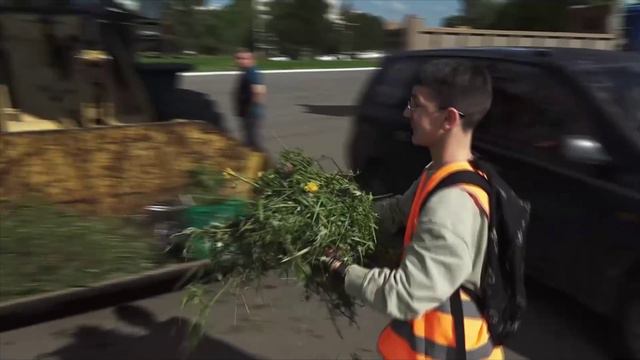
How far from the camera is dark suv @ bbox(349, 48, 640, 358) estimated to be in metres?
3.86

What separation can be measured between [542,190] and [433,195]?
9.24ft

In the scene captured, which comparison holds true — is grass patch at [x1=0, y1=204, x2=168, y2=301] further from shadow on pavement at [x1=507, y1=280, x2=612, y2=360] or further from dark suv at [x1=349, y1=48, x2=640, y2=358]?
shadow on pavement at [x1=507, y1=280, x2=612, y2=360]

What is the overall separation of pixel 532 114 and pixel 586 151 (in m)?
0.60

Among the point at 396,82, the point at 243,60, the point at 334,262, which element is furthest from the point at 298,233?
the point at 243,60

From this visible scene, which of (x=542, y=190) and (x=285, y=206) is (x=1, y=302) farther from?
(x=542, y=190)

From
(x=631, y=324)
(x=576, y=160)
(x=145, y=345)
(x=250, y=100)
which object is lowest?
(x=145, y=345)

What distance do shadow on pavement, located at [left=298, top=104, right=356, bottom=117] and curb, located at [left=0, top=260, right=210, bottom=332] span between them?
40.6 ft

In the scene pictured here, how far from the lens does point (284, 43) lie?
43844 millimetres

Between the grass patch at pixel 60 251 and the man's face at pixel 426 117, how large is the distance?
2887 mm

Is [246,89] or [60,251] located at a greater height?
[246,89]

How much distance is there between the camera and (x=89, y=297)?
4.33m

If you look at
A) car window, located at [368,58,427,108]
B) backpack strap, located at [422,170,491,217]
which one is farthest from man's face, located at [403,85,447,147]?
car window, located at [368,58,427,108]

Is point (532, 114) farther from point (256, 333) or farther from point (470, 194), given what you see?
point (470, 194)

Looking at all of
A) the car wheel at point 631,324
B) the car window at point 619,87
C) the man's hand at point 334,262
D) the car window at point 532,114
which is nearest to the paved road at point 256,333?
the car wheel at point 631,324
